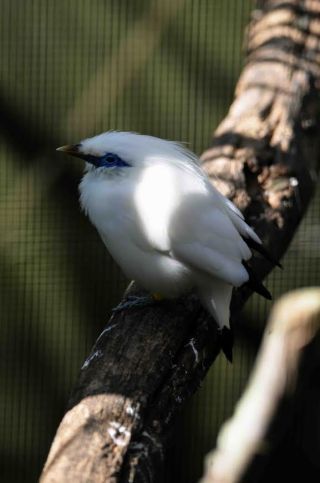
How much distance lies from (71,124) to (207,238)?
113 centimetres

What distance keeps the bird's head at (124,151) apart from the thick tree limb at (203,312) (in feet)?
0.62

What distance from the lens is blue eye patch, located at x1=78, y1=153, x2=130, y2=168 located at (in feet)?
5.20

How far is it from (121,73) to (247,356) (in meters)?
0.87

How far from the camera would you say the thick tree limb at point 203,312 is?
3.71 ft

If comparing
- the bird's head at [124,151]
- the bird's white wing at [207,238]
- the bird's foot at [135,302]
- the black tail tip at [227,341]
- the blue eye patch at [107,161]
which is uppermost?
the bird's head at [124,151]

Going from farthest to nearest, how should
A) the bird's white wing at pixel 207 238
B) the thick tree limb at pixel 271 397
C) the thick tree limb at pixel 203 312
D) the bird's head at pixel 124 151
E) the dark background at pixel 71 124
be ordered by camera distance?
1. the dark background at pixel 71 124
2. the bird's head at pixel 124 151
3. the bird's white wing at pixel 207 238
4. the thick tree limb at pixel 271 397
5. the thick tree limb at pixel 203 312

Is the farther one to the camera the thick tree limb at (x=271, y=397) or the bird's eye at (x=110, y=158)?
the bird's eye at (x=110, y=158)

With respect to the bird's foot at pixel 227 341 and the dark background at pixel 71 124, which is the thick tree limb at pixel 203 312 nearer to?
the bird's foot at pixel 227 341

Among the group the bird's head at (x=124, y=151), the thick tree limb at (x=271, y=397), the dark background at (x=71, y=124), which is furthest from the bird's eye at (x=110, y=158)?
the dark background at (x=71, y=124)

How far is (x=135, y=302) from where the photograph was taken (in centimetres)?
155

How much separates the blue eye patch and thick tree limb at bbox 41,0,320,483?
256 millimetres

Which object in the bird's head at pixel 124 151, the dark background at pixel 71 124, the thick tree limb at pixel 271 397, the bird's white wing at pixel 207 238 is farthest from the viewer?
the dark background at pixel 71 124

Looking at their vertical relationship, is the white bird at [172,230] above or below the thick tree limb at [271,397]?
above

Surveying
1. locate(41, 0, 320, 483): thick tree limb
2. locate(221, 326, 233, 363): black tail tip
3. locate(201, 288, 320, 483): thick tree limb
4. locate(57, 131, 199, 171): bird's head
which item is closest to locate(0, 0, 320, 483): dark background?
locate(41, 0, 320, 483): thick tree limb
